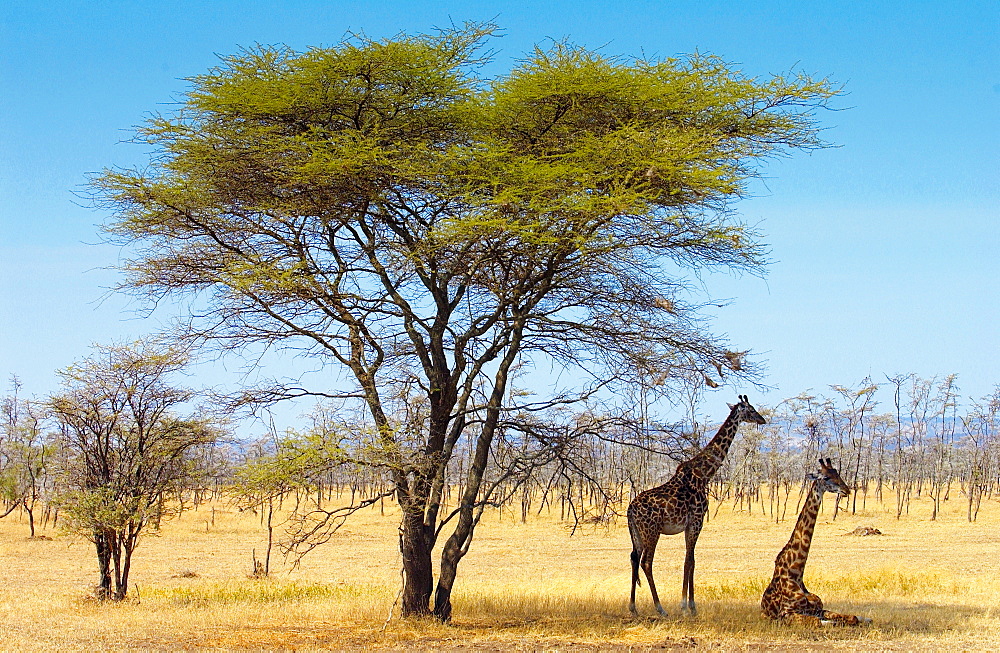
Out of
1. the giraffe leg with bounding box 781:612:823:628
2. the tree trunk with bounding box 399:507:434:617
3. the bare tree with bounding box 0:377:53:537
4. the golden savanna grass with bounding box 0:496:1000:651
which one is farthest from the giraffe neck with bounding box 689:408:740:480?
the bare tree with bounding box 0:377:53:537

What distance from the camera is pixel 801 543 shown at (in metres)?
14.1

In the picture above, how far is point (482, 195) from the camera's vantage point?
14055 mm

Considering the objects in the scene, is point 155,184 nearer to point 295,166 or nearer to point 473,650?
point 295,166

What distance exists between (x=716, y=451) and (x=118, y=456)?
39.4 feet

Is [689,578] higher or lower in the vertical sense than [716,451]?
lower

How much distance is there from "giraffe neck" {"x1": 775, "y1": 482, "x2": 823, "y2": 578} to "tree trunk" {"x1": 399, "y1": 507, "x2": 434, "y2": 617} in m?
5.31

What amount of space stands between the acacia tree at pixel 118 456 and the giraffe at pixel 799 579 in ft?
34.8

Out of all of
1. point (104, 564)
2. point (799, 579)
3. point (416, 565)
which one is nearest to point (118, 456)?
point (104, 564)

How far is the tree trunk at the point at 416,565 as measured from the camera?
14.9m

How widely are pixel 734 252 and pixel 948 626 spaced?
6193 mm

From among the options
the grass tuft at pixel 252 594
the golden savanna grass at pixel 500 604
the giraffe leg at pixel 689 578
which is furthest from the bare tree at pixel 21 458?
the giraffe leg at pixel 689 578

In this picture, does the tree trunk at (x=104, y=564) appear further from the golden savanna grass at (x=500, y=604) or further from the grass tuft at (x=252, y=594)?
the grass tuft at (x=252, y=594)

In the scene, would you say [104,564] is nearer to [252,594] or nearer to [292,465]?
[252,594]

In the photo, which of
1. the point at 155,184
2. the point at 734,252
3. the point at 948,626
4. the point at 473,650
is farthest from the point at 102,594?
the point at 948,626
